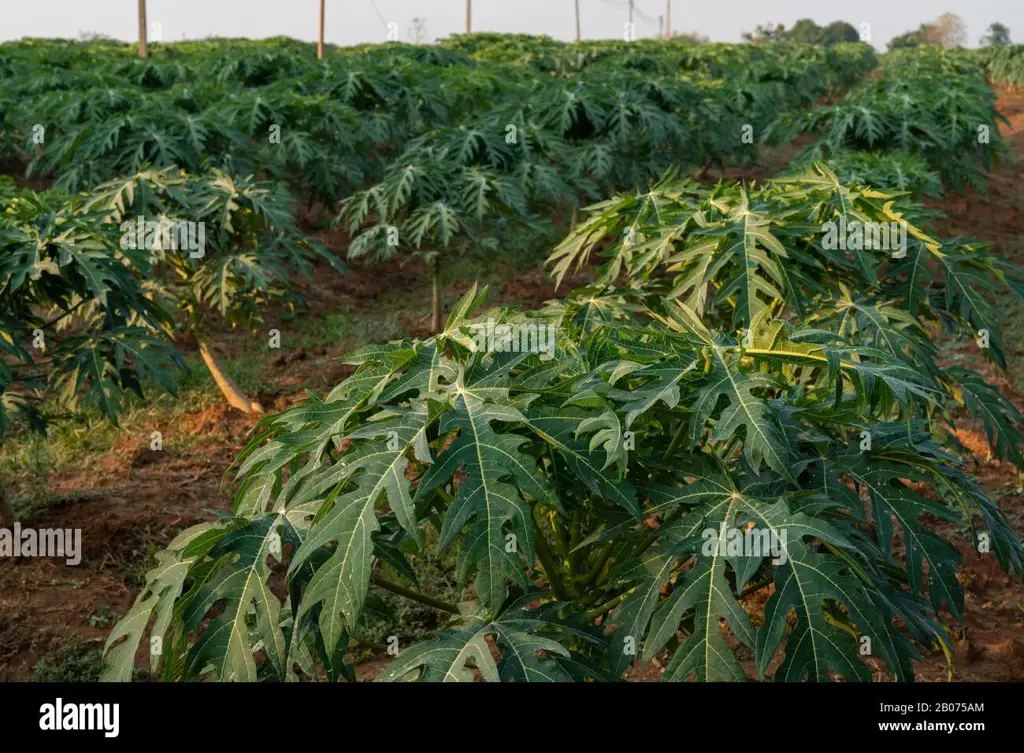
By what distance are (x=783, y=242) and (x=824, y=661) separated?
1.78m

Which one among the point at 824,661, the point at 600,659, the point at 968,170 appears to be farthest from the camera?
the point at 968,170

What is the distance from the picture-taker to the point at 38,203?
425cm

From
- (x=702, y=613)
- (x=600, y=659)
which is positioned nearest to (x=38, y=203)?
(x=600, y=659)

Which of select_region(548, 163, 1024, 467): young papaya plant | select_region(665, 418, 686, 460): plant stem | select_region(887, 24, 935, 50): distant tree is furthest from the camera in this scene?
select_region(887, 24, 935, 50): distant tree

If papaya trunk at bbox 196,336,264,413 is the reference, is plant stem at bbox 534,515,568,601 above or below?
above

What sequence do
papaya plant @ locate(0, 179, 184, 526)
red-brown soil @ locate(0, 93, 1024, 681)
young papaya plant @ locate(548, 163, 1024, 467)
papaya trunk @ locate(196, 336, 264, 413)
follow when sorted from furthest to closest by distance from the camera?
papaya trunk @ locate(196, 336, 264, 413), red-brown soil @ locate(0, 93, 1024, 681), papaya plant @ locate(0, 179, 184, 526), young papaya plant @ locate(548, 163, 1024, 467)

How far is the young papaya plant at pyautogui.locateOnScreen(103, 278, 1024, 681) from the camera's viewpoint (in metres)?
1.87

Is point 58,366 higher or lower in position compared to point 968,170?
lower

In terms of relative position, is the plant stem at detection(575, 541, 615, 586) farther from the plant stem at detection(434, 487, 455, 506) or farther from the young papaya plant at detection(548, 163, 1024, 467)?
the young papaya plant at detection(548, 163, 1024, 467)

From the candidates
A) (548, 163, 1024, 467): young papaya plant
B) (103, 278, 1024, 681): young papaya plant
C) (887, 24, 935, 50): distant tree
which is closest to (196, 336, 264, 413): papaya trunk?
(548, 163, 1024, 467): young papaya plant

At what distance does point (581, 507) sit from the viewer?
2.11 m

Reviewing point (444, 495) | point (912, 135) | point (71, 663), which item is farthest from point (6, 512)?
point (912, 135)

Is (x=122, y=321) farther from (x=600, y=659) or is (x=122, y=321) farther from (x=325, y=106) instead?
(x=325, y=106)

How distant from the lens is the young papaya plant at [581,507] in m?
1.87
